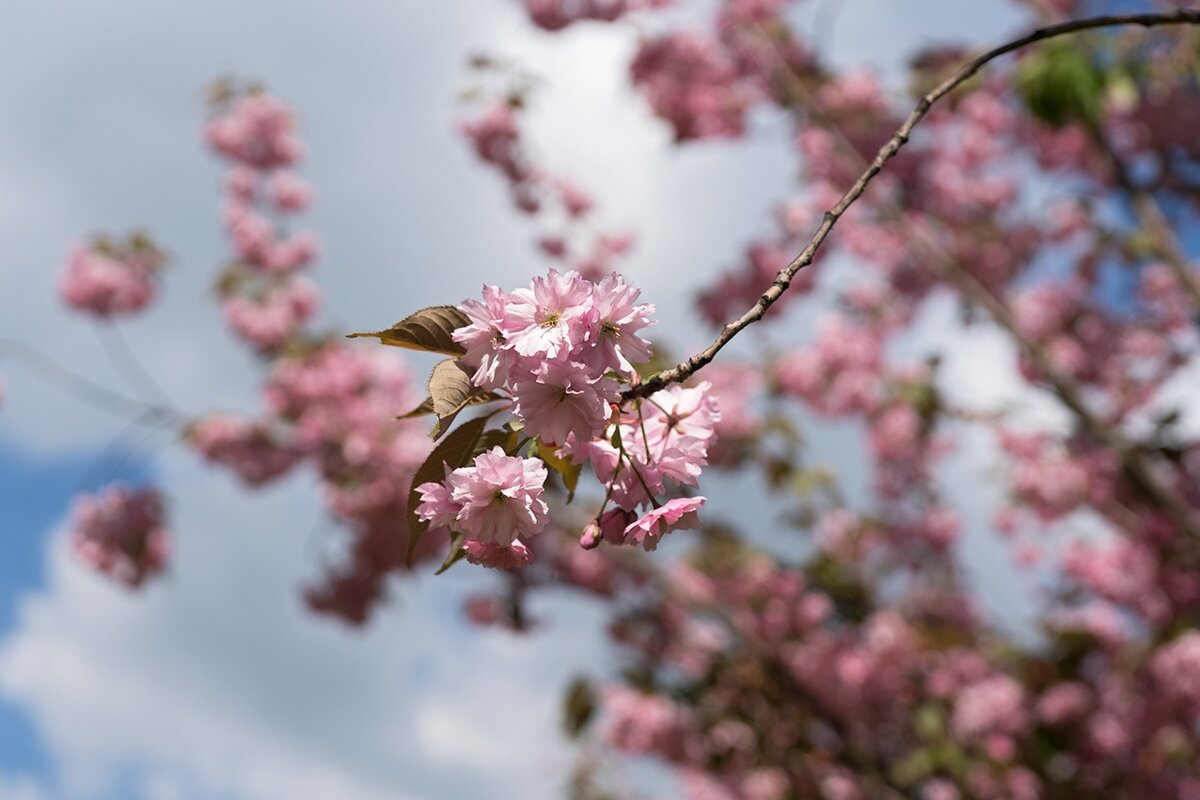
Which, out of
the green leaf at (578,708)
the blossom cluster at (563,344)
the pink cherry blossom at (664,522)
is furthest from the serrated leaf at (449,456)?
the green leaf at (578,708)

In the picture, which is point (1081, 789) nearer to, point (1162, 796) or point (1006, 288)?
point (1162, 796)

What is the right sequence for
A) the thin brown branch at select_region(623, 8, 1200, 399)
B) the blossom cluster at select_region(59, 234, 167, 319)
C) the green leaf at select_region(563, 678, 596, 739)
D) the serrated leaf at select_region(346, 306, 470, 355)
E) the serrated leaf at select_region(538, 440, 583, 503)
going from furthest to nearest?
the blossom cluster at select_region(59, 234, 167, 319)
the green leaf at select_region(563, 678, 596, 739)
the serrated leaf at select_region(538, 440, 583, 503)
the serrated leaf at select_region(346, 306, 470, 355)
the thin brown branch at select_region(623, 8, 1200, 399)

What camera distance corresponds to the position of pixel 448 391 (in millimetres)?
1212

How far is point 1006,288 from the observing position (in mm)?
7371

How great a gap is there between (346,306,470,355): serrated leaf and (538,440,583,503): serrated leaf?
0.54ft

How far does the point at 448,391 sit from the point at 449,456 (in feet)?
0.31

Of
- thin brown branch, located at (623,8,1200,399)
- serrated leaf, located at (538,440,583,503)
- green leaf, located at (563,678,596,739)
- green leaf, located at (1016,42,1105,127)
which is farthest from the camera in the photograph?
green leaf, located at (563,678,596,739)

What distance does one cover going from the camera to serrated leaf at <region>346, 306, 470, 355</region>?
122 cm

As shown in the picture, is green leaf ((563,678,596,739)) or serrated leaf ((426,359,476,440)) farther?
green leaf ((563,678,596,739))

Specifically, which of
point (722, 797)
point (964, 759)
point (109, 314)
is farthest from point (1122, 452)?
point (109, 314)

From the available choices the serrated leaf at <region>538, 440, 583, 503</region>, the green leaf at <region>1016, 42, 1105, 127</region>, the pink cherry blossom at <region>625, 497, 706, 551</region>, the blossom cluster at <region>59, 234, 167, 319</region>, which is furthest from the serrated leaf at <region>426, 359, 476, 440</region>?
the blossom cluster at <region>59, 234, 167, 319</region>

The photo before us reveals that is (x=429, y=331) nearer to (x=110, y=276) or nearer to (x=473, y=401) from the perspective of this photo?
(x=473, y=401)

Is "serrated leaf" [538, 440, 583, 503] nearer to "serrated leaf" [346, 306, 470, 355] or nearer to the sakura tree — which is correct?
"serrated leaf" [346, 306, 470, 355]

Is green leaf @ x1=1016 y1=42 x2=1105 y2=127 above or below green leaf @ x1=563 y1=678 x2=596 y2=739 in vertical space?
above
